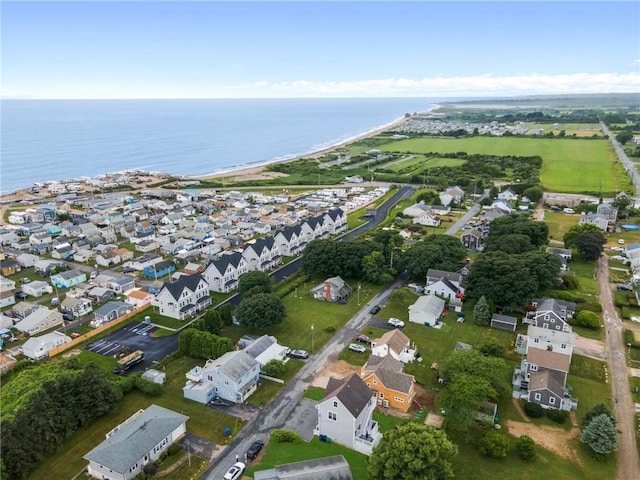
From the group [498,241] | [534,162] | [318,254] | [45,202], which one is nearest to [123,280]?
[318,254]

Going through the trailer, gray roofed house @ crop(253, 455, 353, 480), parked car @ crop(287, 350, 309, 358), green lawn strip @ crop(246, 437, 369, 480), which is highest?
gray roofed house @ crop(253, 455, 353, 480)

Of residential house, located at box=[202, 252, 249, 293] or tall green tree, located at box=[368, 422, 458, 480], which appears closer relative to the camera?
tall green tree, located at box=[368, 422, 458, 480]

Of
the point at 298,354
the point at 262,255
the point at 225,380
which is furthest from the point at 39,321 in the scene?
the point at 298,354

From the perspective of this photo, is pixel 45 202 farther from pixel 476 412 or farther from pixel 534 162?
pixel 534 162

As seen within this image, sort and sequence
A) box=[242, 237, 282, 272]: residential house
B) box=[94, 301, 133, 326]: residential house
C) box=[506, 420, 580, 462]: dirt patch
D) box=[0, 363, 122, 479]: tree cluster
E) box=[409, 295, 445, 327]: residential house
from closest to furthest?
box=[0, 363, 122, 479]: tree cluster
box=[506, 420, 580, 462]: dirt patch
box=[409, 295, 445, 327]: residential house
box=[94, 301, 133, 326]: residential house
box=[242, 237, 282, 272]: residential house

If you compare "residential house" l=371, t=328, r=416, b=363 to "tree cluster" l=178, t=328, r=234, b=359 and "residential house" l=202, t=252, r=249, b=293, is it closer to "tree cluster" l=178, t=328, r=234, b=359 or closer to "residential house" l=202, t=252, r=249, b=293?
"tree cluster" l=178, t=328, r=234, b=359

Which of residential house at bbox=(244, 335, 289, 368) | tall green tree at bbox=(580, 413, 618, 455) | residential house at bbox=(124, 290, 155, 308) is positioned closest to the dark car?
residential house at bbox=(244, 335, 289, 368)
